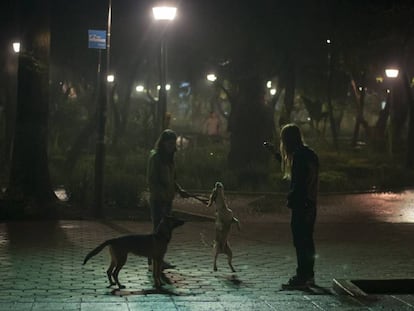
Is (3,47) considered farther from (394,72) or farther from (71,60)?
(394,72)

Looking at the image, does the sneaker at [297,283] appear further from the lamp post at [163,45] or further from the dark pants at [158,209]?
the lamp post at [163,45]

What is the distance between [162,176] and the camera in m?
9.48

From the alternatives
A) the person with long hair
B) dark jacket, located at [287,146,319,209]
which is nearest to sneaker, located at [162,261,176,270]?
the person with long hair

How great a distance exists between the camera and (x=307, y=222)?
28.0 ft

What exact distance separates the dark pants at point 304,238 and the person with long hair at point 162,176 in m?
1.59

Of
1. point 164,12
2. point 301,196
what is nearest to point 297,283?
point 301,196

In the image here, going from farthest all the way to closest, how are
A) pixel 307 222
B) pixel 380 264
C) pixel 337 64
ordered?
pixel 337 64 < pixel 380 264 < pixel 307 222

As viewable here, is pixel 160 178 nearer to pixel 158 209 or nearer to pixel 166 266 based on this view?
pixel 158 209

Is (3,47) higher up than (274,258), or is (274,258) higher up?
(3,47)

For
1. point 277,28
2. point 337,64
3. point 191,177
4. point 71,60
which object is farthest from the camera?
point 337,64

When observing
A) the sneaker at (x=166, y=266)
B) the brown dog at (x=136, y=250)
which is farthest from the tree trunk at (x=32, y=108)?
the brown dog at (x=136, y=250)

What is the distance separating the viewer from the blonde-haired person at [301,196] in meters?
8.43

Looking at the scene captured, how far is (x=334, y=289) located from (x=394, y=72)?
2057cm

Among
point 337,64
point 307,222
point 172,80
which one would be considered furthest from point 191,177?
point 172,80
